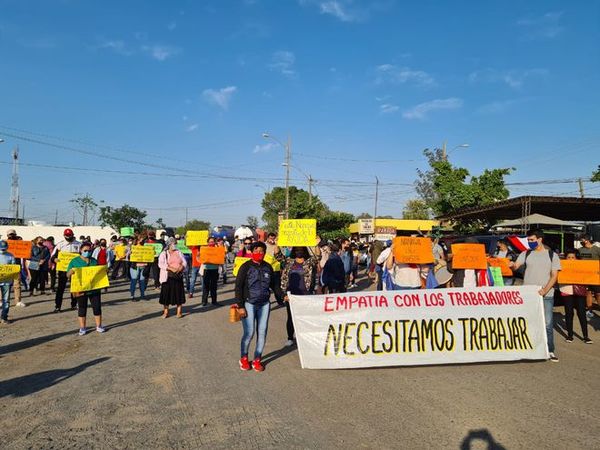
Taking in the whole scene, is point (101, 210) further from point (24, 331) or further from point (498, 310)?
point (498, 310)

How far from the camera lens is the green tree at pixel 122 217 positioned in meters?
62.1

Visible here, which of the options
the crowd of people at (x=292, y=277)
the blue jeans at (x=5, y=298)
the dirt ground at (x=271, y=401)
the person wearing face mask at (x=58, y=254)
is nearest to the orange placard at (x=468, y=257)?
the crowd of people at (x=292, y=277)

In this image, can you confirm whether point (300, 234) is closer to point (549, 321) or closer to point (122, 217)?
point (549, 321)

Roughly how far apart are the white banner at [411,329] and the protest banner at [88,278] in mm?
4403

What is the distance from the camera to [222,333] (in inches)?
325

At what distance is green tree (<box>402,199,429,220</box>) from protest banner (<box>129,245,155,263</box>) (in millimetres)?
53966

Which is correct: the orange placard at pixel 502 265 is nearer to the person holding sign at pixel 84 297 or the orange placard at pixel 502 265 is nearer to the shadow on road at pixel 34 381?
the shadow on road at pixel 34 381

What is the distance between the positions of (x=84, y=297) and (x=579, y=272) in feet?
29.5

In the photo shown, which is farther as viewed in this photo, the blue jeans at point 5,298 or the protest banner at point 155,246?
the protest banner at point 155,246

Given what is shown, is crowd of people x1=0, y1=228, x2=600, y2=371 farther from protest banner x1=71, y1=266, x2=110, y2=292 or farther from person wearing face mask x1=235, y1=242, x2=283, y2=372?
protest banner x1=71, y1=266, x2=110, y2=292

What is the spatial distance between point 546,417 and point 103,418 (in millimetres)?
4485

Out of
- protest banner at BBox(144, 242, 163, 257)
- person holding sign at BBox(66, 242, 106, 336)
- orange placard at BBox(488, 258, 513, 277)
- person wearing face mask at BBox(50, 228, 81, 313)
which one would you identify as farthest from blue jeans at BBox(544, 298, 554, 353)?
protest banner at BBox(144, 242, 163, 257)

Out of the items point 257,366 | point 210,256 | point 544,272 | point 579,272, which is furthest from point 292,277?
point 579,272

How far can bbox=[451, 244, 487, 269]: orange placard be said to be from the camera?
7871 mm
